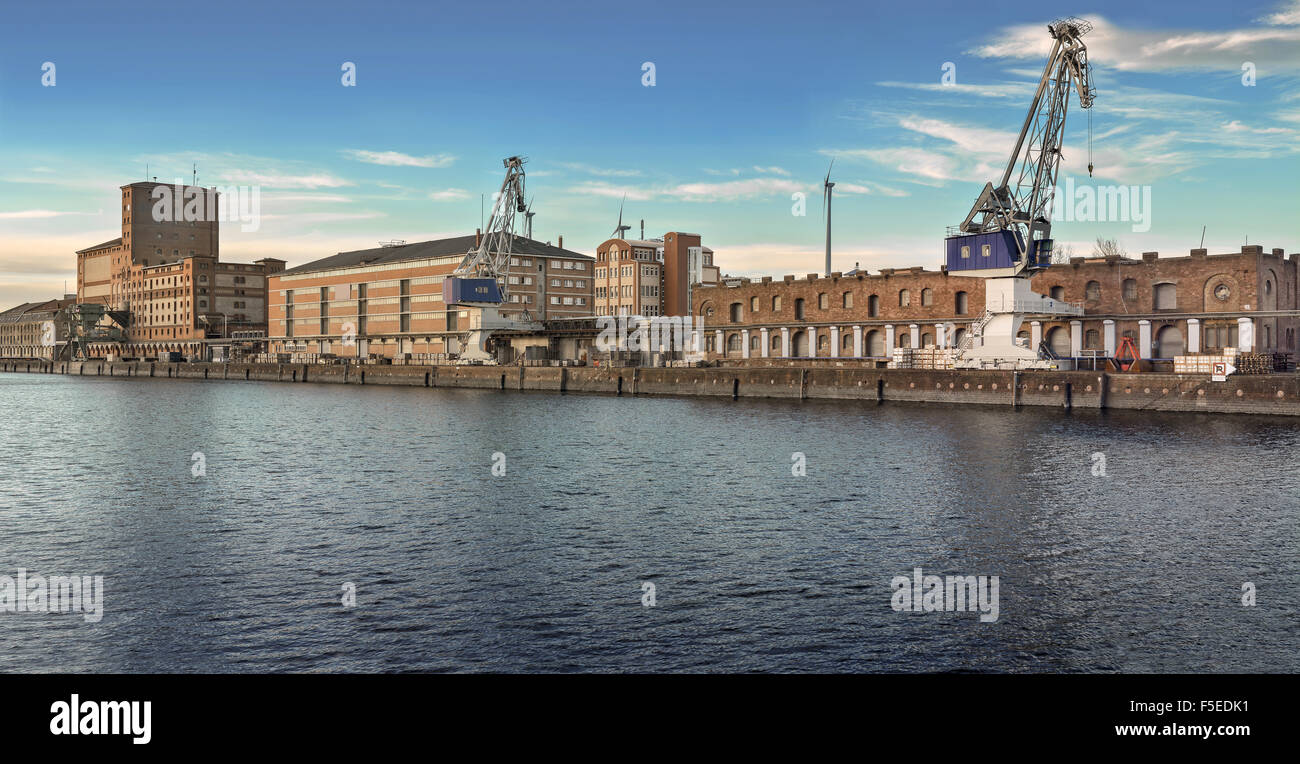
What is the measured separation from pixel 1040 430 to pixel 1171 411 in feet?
48.1

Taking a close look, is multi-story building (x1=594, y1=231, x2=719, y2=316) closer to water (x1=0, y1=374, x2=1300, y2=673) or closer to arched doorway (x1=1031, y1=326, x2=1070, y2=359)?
arched doorway (x1=1031, y1=326, x2=1070, y2=359)

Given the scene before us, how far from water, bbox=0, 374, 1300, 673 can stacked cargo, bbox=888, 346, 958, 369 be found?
3051 cm

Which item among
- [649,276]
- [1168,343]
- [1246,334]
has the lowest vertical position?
[1168,343]

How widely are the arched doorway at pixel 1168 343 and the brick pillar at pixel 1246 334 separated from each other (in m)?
4.02

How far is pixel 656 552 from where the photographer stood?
21.2 meters

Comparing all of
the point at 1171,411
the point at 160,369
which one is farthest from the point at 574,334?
the point at 160,369

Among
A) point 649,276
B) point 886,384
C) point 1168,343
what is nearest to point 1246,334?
point 1168,343

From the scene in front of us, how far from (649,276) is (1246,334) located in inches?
3426

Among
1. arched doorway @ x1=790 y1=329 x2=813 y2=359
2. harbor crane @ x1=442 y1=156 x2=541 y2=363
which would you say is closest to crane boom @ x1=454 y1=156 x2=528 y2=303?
harbor crane @ x1=442 y1=156 x2=541 y2=363

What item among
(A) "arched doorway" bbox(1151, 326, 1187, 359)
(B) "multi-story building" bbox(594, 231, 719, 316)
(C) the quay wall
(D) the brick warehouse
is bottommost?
(C) the quay wall

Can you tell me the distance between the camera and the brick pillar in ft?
227

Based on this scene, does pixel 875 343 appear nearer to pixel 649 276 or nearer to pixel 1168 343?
pixel 1168 343

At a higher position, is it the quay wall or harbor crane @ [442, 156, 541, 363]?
harbor crane @ [442, 156, 541, 363]
